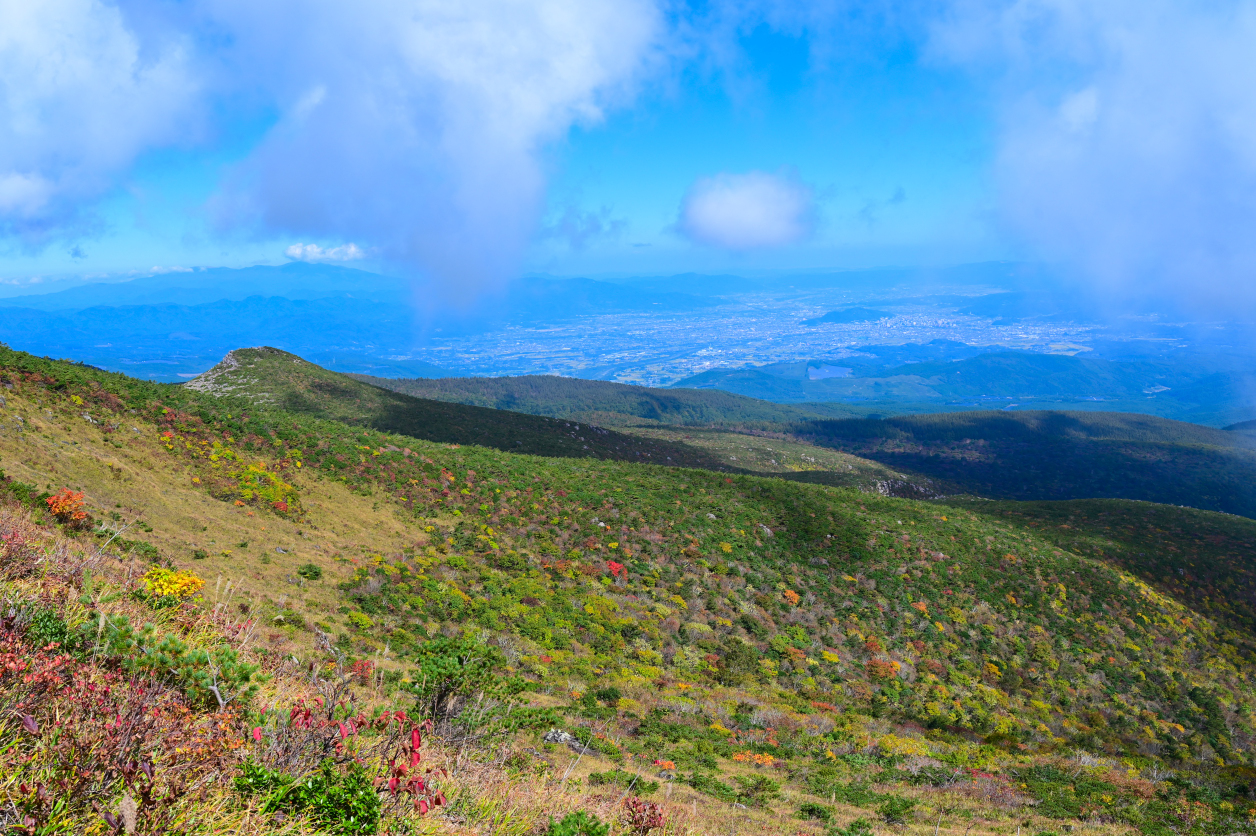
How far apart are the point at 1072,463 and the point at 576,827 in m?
199

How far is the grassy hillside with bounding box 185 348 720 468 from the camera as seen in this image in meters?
57.9

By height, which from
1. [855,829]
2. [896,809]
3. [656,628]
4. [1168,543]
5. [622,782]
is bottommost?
[896,809]

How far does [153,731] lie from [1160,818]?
1930 cm

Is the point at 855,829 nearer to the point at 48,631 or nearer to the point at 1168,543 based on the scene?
the point at 48,631

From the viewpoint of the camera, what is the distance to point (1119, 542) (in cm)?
4103

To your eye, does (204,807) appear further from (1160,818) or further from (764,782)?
(1160,818)

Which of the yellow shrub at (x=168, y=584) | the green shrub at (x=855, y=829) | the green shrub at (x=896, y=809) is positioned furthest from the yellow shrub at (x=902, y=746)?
the yellow shrub at (x=168, y=584)

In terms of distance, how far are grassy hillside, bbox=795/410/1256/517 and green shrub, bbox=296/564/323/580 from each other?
14091 centimetres

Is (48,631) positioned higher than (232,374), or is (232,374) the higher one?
(232,374)

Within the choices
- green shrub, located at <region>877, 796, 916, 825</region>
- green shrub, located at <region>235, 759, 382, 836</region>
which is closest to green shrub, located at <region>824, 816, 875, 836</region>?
green shrub, located at <region>877, 796, 916, 825</region>

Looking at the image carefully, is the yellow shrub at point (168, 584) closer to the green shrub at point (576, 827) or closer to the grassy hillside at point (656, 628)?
the grassy hillside at point (656, 628)

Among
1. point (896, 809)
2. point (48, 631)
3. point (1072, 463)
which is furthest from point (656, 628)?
point (1072, 463)

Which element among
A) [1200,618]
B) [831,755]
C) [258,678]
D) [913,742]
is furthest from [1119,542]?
[258,678]

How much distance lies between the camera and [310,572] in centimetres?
1950
